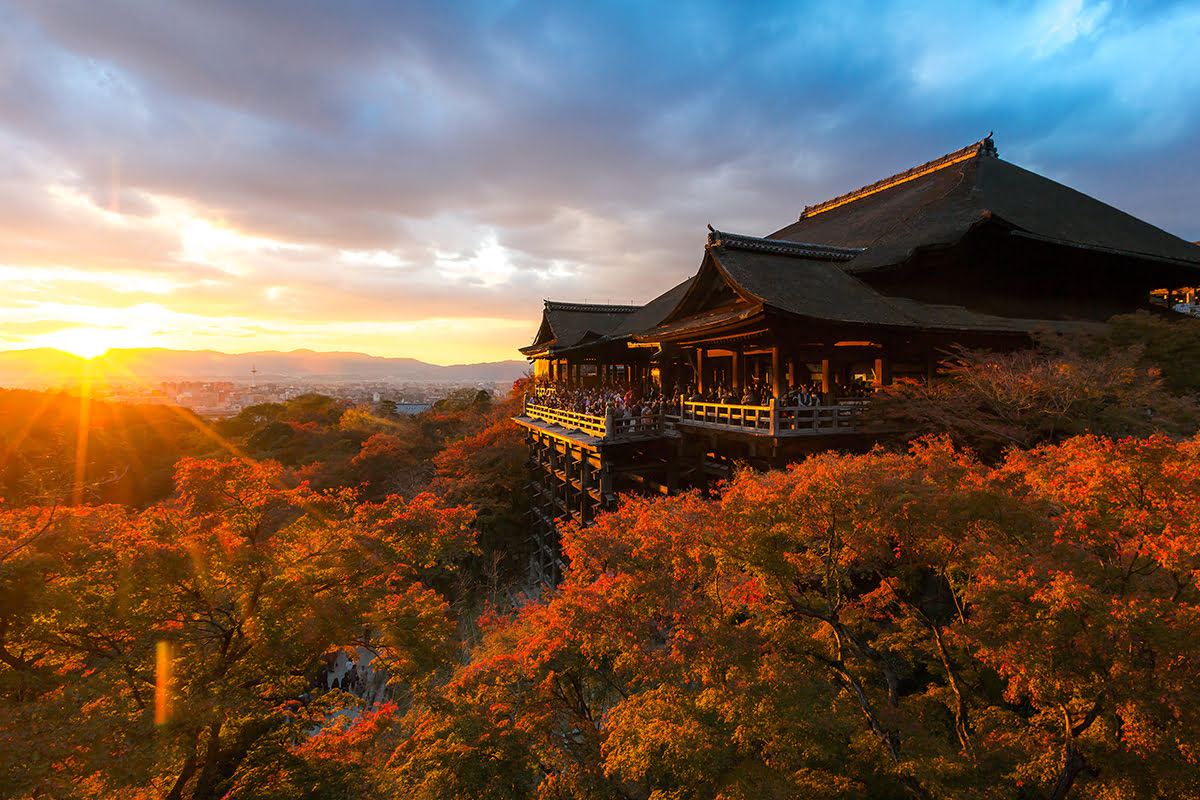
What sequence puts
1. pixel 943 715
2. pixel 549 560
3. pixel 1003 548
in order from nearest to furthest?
pixel 1003 548, pixel 943 715, pixel 549 560

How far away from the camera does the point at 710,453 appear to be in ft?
54.9

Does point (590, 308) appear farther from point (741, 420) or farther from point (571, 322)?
point (741, 420)

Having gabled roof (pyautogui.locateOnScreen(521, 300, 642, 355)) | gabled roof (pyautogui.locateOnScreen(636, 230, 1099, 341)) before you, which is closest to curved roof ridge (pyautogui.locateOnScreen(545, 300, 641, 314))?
gabled roof (pyautogui.locateOnScreen(521, 300, 642, 355))

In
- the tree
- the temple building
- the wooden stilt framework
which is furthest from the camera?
the wooden stilt framework

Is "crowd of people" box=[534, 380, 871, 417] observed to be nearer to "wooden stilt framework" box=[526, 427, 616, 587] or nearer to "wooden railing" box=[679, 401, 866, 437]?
"wooden railing" box=[679, 401, 866, 437]

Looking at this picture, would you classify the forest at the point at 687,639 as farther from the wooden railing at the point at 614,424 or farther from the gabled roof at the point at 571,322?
the gabled roof at the point at 571,322

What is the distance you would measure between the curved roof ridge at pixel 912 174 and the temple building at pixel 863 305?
95mm

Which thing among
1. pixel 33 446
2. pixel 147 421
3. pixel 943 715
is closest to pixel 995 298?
pixel 943 715

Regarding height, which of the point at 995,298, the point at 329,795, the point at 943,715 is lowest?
the point at 329,795

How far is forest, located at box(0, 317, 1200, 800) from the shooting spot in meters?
5.25

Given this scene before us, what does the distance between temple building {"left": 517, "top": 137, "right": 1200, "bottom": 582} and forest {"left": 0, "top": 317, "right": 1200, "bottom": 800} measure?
373 centimetres

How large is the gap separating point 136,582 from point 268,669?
2164mm

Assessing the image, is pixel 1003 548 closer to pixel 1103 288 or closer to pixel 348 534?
pixel 348 534

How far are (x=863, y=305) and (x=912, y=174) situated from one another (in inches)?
563
